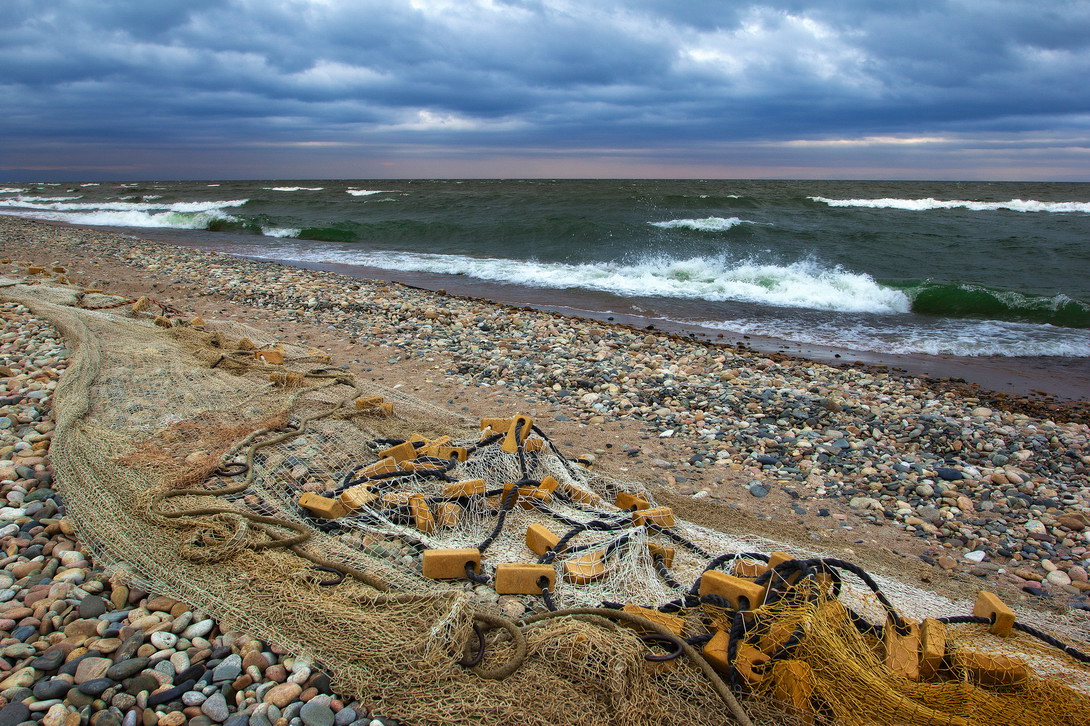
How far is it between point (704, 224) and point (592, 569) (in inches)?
953

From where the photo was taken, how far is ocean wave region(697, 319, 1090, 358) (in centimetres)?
995

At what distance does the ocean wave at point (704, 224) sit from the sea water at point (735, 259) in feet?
0.29

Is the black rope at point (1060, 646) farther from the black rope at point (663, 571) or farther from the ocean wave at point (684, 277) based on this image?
the ocean wave at point (684, 277)

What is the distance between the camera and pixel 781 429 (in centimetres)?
556

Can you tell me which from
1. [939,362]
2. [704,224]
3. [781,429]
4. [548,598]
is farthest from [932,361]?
[704,224]

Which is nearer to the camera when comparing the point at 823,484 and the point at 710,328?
the point at 823,484

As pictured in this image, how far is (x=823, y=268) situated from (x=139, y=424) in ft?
54.8

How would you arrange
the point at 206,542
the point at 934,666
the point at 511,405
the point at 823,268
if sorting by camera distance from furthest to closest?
the point at 823,268 < the point at 511,405 < the point at 206,542 < the point at 934,666

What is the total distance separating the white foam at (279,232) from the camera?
25.5 meters

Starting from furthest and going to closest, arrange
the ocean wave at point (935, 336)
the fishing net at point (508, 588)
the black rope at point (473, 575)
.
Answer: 1. the ocean wave at point (935, 336)
2. the black rope at point (473, 575)
3. the fishing net at point (508, 588)

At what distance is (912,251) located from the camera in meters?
20.1

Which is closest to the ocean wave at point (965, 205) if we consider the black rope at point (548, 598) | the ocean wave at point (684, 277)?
the ocean wave at point (684, 277)

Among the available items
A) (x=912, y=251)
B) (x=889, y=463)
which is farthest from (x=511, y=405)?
(x=912, y=251)

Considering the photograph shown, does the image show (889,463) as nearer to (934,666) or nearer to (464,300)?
(934,666)
